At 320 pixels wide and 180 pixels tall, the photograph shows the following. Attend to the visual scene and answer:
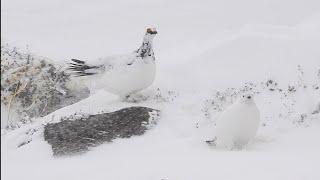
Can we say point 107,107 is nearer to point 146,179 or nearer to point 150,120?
point 150,120

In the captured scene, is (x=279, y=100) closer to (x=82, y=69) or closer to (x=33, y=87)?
(x=82, y=69)

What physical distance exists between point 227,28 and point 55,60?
412 cm

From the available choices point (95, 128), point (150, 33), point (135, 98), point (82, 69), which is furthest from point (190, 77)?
point (95, 128)

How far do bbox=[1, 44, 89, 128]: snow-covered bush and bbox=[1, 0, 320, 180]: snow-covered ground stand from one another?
0.64 meters

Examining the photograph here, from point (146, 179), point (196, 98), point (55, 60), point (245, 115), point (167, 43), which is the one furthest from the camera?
point (167, 43)

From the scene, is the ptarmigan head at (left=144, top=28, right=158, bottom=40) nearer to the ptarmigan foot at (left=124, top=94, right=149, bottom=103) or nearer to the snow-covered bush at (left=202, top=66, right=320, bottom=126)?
the ptarmigan foot at (left=124, top=94, right=149, bottom=103)

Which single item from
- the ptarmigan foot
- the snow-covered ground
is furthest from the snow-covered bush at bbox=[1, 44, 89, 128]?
the ptarmigan foot

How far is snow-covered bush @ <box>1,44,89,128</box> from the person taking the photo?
10.8 metres

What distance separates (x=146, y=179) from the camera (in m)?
7.00

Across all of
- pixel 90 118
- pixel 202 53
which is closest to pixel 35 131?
Answer: pixel 90 118

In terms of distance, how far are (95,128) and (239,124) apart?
217cm

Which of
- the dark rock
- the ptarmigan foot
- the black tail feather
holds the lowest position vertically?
the dark rock

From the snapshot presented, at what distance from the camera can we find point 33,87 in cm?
1138

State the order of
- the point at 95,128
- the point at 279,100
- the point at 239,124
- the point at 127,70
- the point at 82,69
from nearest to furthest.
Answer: the point at 239,124 → the point at 95,128 → the point at 127,70 → the point at 279,100 → the point at 82,69
